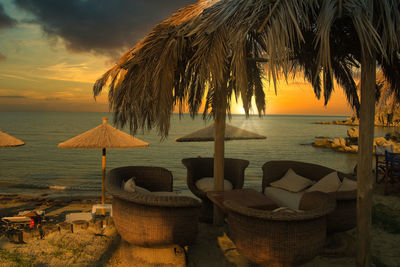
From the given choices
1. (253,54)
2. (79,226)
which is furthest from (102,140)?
(253,54)

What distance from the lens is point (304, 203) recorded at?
10.1 ft

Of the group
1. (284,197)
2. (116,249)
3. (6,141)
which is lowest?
(116,249)

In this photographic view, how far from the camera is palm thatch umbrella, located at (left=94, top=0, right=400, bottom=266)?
2.21 m

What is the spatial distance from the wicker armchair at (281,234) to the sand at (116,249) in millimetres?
836

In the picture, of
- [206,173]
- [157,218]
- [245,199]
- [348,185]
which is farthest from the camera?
[206,173]

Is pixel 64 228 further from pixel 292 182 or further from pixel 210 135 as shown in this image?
pixel 210 135

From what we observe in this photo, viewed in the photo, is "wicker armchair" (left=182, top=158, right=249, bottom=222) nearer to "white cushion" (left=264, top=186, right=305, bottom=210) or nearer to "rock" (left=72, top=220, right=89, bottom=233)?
"white cushion" (left=264, top=186, right=305, bottom=210)

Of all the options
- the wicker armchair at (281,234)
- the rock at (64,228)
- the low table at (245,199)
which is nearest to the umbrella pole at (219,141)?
the low table at (245,199)

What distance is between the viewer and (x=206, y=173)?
576 cm

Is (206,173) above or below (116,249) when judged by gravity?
above

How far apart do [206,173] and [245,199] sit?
7.20 ft

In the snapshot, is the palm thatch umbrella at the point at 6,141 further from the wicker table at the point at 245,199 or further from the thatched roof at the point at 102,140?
the wicker table at the point at 245,199

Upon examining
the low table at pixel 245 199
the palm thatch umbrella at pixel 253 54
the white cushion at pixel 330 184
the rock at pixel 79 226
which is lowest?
the rock at pixel 79 226

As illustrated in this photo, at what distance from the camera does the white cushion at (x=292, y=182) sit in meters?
4.85
